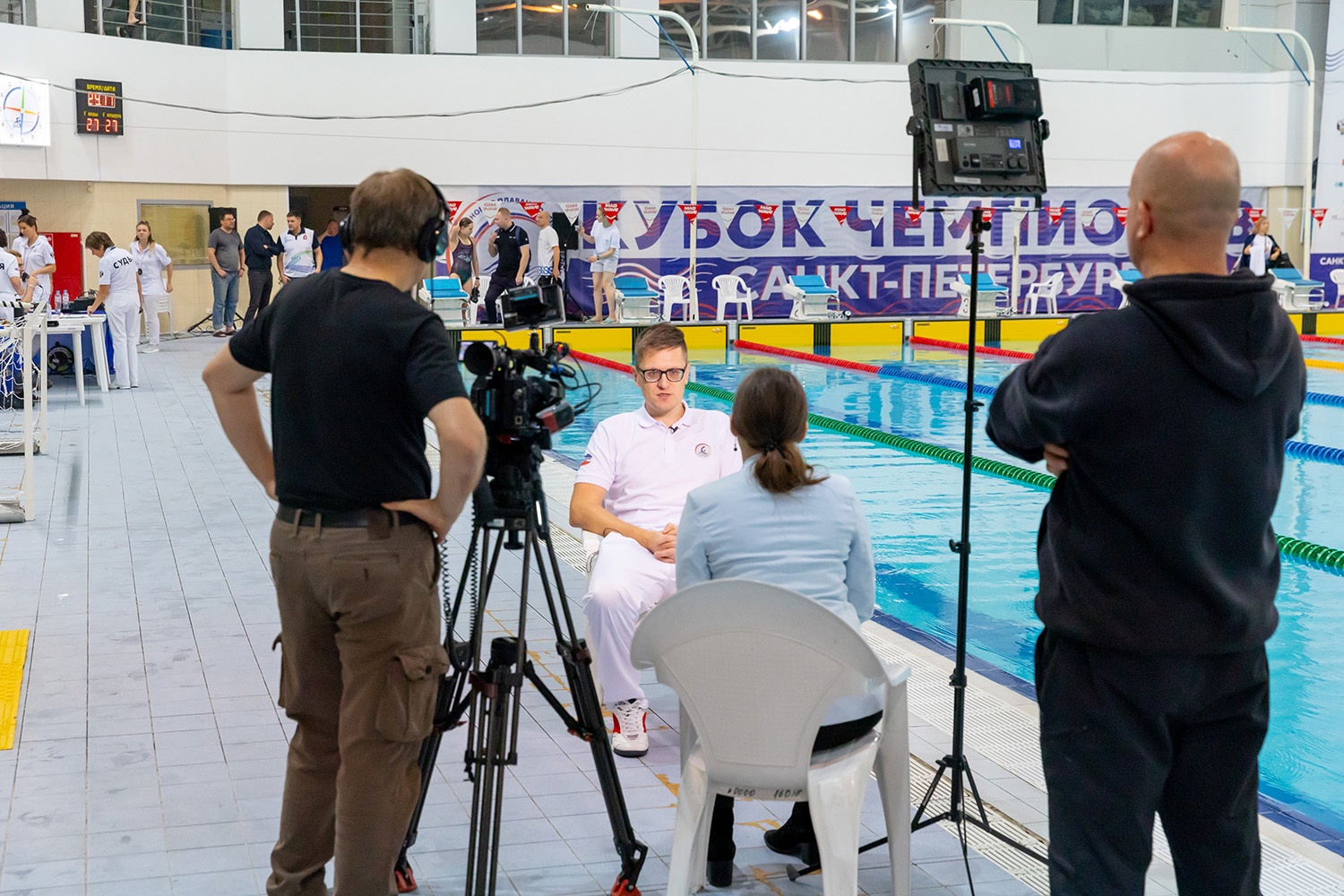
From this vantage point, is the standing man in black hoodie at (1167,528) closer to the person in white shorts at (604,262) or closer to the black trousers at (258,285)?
the black trousers at (258,285)

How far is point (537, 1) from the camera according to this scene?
20641 mm

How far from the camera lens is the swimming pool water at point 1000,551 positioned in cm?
452

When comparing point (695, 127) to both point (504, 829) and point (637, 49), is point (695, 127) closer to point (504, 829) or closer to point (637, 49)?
point (637, 49)

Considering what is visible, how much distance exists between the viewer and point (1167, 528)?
201 cm

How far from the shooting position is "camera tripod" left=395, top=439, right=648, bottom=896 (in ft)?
8.95

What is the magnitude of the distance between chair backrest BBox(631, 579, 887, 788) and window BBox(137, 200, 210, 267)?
18003 mm

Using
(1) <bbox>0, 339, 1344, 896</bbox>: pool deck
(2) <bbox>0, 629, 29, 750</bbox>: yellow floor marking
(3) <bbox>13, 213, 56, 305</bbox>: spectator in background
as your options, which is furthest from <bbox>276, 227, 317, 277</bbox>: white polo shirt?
(2) <bbox>0, 629, 29, 750</bbox>: yellow floor marking

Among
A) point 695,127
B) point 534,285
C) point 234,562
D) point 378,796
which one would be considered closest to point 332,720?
point 378,796

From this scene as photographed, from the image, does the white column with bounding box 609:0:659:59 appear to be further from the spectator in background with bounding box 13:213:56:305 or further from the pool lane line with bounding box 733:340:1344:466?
the spectator in background with bounding box 13:213:56:305

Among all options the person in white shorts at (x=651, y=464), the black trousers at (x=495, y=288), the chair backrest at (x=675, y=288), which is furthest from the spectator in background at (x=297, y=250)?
the person in white shorts at (x=651, y=464)

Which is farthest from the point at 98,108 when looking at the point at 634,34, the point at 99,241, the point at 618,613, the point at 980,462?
the point at 618,613

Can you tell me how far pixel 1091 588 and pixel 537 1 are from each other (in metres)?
20.1

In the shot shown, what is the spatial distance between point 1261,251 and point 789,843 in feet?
59.6

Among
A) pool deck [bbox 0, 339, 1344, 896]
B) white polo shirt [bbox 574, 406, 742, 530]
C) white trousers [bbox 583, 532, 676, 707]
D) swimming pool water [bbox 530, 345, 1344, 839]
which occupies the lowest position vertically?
swimming pool water [bbox 530, 345, 1344, 839]
